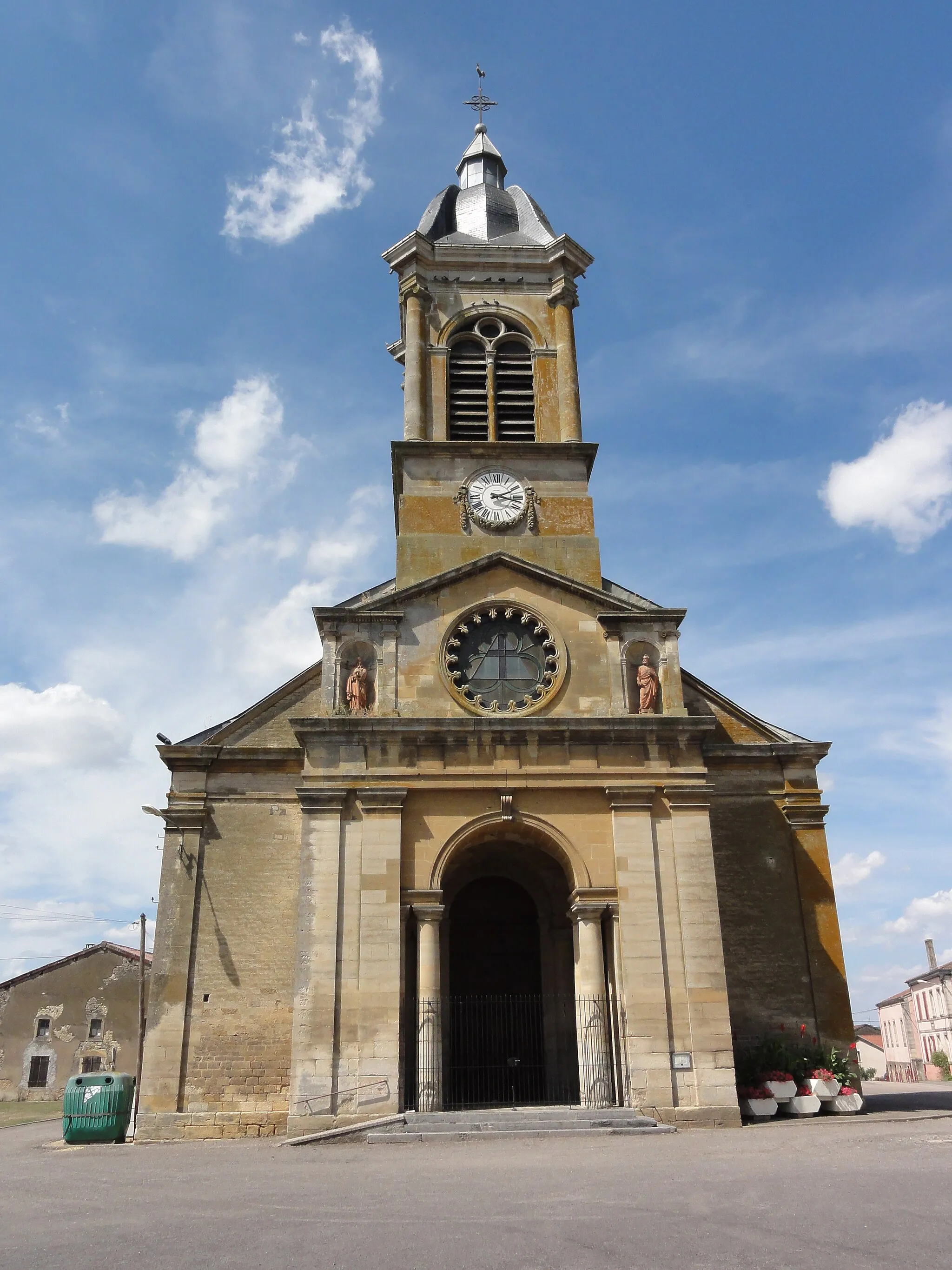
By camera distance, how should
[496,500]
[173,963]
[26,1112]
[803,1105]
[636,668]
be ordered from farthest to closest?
[26,1112]
[496,500]
[636,668]
[173,963]
[803,1105]

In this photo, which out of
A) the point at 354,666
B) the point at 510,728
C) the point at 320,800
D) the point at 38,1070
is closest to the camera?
the point at 320,800

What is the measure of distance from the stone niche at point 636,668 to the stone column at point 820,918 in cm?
400

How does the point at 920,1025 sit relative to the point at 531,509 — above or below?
below

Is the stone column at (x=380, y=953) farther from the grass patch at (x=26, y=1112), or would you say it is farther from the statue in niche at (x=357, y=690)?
the grass patch at (x=26, y=1112)

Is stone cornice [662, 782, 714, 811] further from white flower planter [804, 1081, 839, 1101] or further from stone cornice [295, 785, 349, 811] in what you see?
stone cornice [295, 785, 349, 811]

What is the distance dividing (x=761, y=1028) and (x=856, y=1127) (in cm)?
380

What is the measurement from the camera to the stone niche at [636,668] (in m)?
20.1

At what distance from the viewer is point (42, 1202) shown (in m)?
10.7

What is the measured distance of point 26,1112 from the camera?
32812mm

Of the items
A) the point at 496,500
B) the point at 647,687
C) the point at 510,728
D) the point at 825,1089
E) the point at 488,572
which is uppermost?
the point at 496,500

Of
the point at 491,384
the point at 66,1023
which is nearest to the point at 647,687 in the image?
the point at 491,384

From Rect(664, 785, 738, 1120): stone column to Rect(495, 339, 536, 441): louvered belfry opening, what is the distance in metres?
10.3

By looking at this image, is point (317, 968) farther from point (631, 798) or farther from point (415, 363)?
point (415, 363)

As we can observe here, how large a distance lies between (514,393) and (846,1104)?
17195 mm
